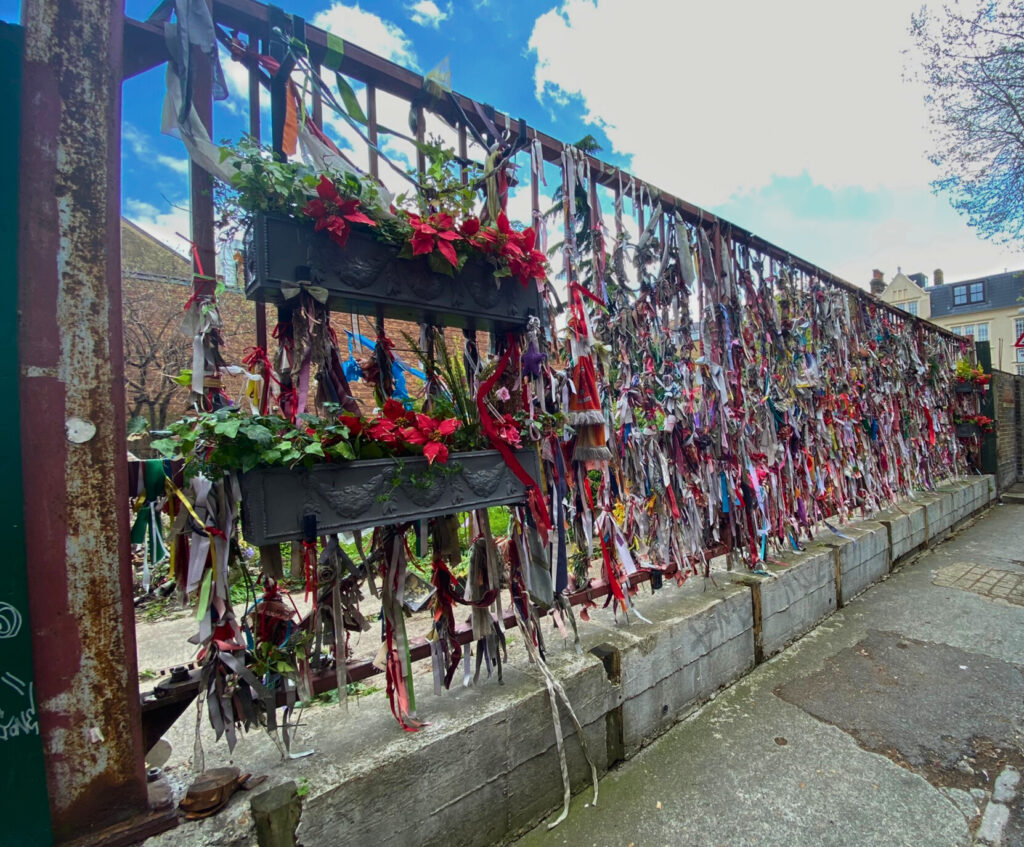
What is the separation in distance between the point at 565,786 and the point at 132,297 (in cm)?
1098

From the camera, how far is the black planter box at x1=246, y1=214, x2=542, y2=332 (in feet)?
4.39

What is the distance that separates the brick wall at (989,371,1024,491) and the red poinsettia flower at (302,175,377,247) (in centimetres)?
1150

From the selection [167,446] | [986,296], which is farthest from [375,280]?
[986,296]

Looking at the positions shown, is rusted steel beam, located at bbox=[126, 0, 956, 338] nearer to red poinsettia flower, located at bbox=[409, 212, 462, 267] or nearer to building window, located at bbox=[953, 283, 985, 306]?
red poinsettia flower, located at bbox=[409, 212, 462, 267]

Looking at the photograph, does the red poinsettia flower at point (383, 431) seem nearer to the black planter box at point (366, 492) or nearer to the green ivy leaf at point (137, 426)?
the black planter box at point (366, 492)

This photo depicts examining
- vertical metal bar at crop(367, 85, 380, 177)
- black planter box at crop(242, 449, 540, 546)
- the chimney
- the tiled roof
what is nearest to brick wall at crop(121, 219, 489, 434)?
vertical metal bar at crop(367, 85, 380, 177)

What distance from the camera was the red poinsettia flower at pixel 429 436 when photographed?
1.43 metres

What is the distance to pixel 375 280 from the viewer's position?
1496 millimetres

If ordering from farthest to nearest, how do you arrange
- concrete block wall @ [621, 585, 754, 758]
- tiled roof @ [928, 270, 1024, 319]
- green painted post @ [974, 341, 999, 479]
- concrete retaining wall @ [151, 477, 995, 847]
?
tiled roof @ [928, 270, 1024, 319]
green painted post @ [974, 341, 999, 479]
concrete block wall @ [621, 585, 754, 758]
concrete retaining wall @ [151, 477, 995, 847]

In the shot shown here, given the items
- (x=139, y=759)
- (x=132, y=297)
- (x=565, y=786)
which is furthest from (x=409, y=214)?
(x=132, y=297)

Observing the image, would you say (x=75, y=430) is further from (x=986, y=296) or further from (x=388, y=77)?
(x=986, y=296)

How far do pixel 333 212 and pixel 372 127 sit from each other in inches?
22.8

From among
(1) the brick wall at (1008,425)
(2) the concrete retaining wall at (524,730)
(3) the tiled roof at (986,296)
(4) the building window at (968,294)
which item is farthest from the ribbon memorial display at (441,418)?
(4) the building window at (968,294)

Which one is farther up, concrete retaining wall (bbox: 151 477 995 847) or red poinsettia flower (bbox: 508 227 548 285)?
red poinsettia flower (bbox: 508 227 548 285)
